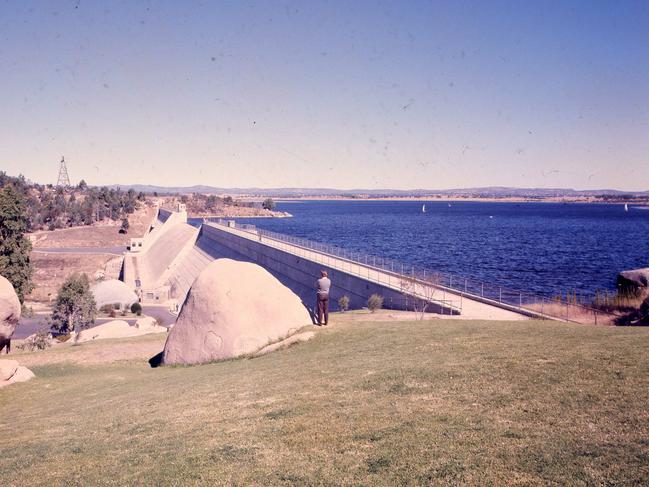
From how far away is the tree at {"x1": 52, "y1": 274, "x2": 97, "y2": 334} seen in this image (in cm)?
5100

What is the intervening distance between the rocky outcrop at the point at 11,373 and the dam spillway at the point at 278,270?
21303 mm

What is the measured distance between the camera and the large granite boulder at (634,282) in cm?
3270

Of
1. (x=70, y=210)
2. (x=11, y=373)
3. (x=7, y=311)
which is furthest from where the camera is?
(x=70, y=210)

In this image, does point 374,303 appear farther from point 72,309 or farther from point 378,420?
point 72,309

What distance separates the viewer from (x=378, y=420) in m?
9.53

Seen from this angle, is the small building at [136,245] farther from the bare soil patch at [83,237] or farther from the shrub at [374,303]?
the shrub at [374,303]

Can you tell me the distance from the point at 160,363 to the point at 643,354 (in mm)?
17032

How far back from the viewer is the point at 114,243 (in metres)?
134

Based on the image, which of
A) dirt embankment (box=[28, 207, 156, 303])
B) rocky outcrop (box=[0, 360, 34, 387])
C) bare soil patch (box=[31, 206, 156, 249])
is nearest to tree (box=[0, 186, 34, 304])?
dirt embankment (box=[28, 207, 156, 303])

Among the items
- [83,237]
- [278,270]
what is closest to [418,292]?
[278,270]

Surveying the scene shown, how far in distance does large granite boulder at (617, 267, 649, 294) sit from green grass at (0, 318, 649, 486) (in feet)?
62.5

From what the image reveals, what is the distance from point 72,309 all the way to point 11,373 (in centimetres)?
3491

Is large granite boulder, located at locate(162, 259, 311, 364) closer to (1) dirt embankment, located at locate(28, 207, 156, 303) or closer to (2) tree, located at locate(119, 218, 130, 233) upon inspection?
(1) dirt embankment, located at locate(28, 207, 156, 303)

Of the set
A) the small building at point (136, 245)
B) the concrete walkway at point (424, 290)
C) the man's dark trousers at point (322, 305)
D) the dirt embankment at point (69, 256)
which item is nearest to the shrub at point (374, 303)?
the concrete walkway at point (424, 290)
